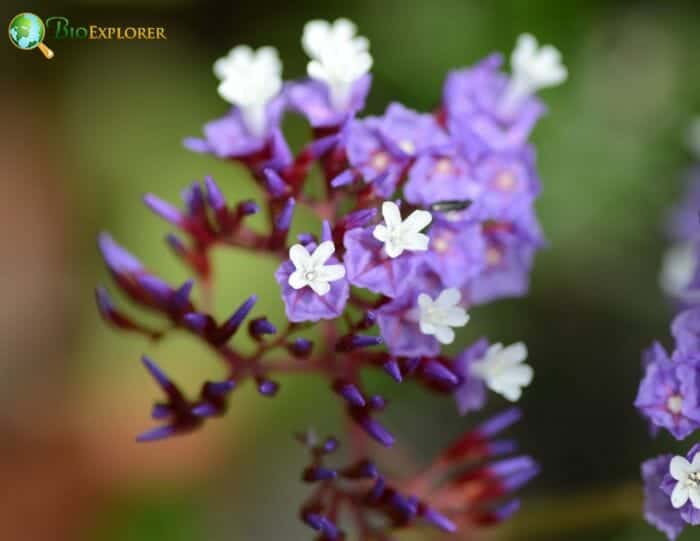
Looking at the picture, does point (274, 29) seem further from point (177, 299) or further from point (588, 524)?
point (588, 524)

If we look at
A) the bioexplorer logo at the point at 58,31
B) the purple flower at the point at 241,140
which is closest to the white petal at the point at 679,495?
the purple flower at the point at 241,140

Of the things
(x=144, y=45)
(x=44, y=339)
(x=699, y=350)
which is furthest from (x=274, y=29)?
(x=699, y=350)

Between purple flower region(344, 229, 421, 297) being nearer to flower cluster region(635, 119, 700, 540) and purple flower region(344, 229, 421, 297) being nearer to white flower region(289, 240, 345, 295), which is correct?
white flower region(289, 240, 345, 295)

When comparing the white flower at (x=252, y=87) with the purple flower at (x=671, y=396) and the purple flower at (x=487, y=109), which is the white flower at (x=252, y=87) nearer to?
the purple flower at (x=487, y=109)

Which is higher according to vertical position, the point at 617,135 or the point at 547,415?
the point at 617,135

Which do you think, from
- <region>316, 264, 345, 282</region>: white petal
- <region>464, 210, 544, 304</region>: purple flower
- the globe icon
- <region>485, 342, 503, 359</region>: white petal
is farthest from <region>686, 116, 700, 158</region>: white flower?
the globe icon
